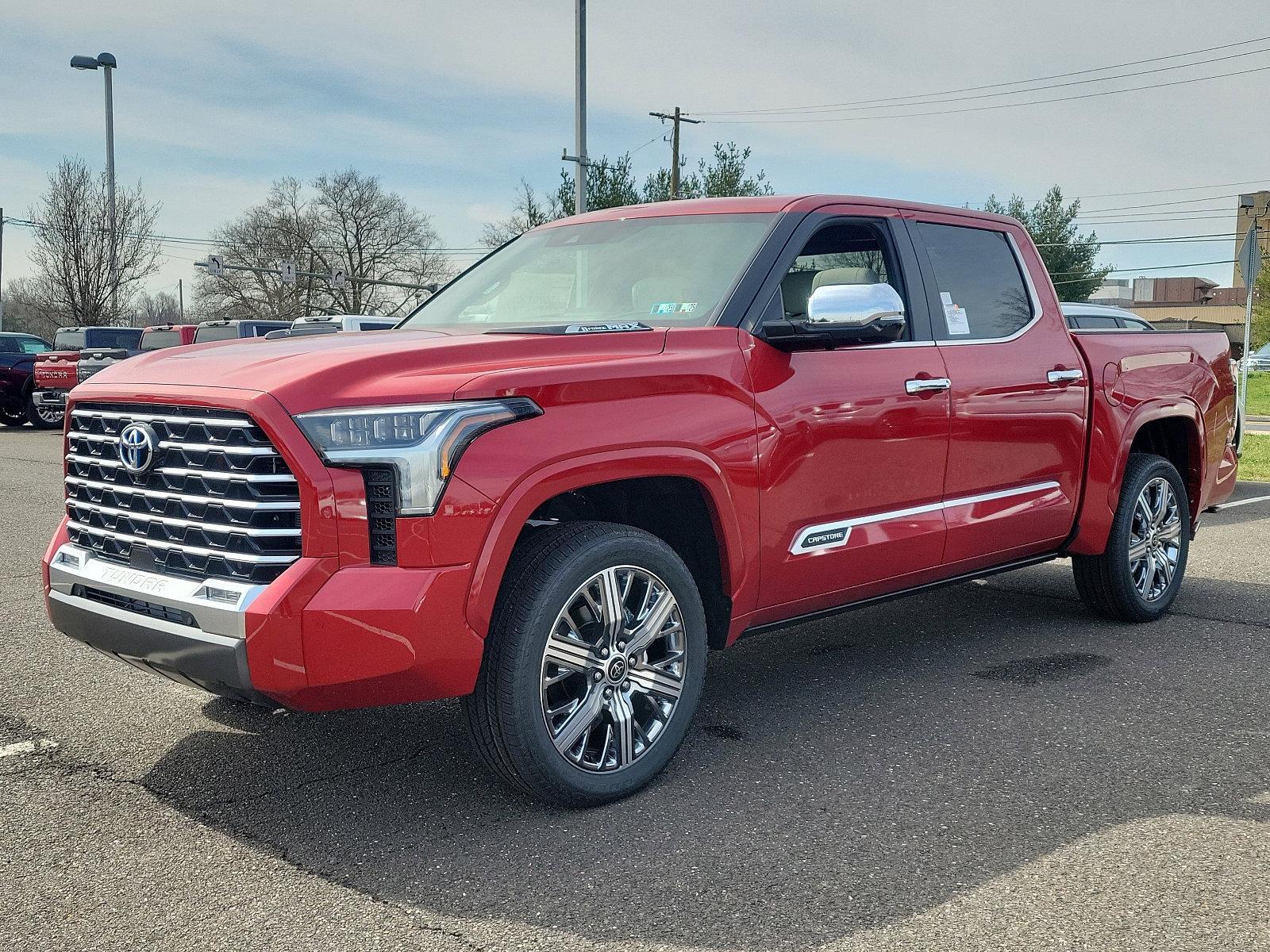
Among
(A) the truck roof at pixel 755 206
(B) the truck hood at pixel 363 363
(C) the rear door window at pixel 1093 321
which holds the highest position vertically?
(A) the truck roof at pixel 755 206

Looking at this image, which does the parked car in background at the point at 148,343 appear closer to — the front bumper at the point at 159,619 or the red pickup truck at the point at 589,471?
the red pickup truck at the point at 589,471

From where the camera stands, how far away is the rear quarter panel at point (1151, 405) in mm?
5629

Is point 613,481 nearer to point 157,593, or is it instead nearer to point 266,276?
point 157,593

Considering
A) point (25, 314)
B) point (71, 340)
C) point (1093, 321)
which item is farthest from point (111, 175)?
point (25, 314)

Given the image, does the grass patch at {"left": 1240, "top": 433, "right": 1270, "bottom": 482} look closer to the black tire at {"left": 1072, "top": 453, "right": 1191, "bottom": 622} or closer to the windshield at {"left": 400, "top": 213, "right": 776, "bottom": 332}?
the black tire at {"left": 1072, "top": 453, "right": 1191, "bottom": 622}

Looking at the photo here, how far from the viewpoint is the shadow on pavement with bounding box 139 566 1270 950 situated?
3123 mm

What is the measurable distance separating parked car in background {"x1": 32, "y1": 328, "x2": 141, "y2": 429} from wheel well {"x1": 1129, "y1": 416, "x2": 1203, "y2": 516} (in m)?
14.7

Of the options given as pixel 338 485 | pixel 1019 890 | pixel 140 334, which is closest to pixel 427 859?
pixel 338 485

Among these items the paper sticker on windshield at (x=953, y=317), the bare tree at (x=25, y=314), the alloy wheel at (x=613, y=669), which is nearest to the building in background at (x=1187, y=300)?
the bare tree at (x=25, y=314)

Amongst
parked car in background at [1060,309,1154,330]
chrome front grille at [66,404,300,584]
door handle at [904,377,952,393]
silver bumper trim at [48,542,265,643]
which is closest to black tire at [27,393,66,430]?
parked car in background at [1060,309,1154,330]

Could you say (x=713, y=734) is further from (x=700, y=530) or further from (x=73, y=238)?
(x=73, y=238)

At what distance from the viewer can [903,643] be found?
5.75 m

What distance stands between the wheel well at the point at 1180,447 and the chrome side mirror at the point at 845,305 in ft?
9.23

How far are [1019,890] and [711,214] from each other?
2.68 meters
